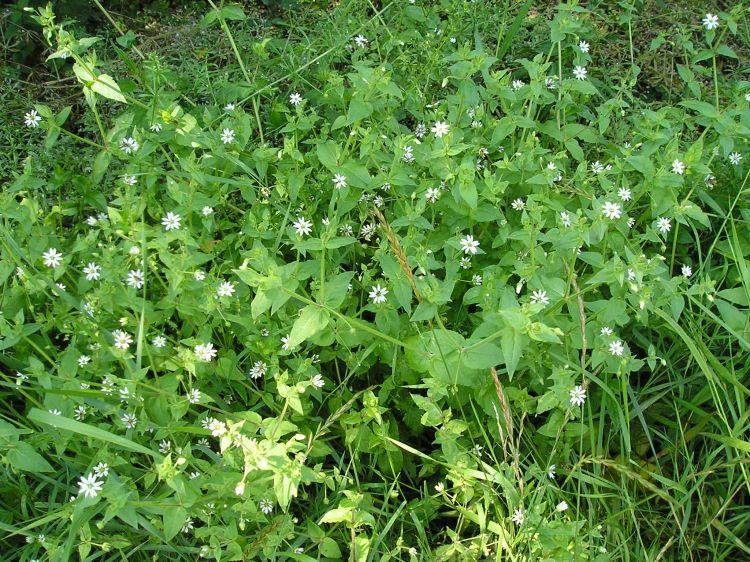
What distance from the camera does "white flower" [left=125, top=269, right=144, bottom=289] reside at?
2667 millimetres

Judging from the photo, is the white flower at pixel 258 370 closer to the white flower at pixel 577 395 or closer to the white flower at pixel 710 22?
the white flower at pixel 577 395

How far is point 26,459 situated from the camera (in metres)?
2.31

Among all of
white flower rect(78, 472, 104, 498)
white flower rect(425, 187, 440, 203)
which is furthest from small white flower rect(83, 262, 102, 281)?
white flower rect(425, 187, 440, 203)

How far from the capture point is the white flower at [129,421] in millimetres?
2498

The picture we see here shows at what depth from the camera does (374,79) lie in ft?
9.12

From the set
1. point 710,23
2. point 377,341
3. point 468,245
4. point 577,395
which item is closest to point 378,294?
point 377,341

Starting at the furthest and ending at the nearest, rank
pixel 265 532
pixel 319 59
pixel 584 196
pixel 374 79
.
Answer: pixel 319 59 < pixel 584 196 < pixel 374 79 < pixel 265 532

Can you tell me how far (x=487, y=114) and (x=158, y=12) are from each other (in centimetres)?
250

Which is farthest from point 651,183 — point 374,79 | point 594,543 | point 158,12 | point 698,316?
point 158,12

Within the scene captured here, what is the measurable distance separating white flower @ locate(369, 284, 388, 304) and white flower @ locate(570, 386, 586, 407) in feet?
2.46

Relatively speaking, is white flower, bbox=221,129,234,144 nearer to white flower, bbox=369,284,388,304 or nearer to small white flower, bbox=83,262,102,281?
small white flower, bbox=83,262,102,281

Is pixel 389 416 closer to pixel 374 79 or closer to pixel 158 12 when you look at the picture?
pixel 374 79

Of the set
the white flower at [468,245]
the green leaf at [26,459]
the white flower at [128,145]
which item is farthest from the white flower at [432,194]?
the green leaf at [26,459]

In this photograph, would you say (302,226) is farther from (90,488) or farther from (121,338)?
(90,488)
